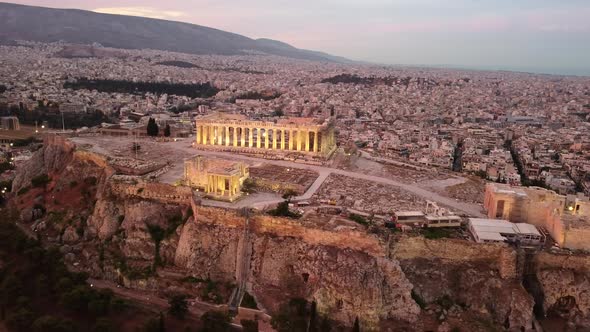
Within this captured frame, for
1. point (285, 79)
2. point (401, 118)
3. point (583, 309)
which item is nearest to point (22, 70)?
point (285, 79)

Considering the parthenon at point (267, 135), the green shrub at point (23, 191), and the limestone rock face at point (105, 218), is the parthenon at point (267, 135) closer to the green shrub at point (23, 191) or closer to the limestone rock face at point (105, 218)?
the limestone rock face at point (105, 218)

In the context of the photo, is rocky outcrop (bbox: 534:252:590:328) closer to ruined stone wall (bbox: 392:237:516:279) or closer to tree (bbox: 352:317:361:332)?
ruined stone wall (bbox: 392:237:516:279)

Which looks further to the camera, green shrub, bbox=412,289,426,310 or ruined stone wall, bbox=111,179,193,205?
ruined stone wall, bbox=111,179,193,205

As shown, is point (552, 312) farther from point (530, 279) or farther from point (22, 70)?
point (22, 70)

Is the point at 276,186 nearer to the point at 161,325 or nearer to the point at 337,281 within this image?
the point at 337,281

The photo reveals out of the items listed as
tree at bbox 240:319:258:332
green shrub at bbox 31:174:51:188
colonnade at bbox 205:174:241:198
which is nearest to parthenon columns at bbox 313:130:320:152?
colonnade at bbox 205:174:241:198

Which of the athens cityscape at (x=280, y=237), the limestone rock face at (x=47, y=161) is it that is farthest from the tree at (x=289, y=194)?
the limestone rock face at (x=47, y=161)

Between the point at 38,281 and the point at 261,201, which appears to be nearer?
the point at 38,281
